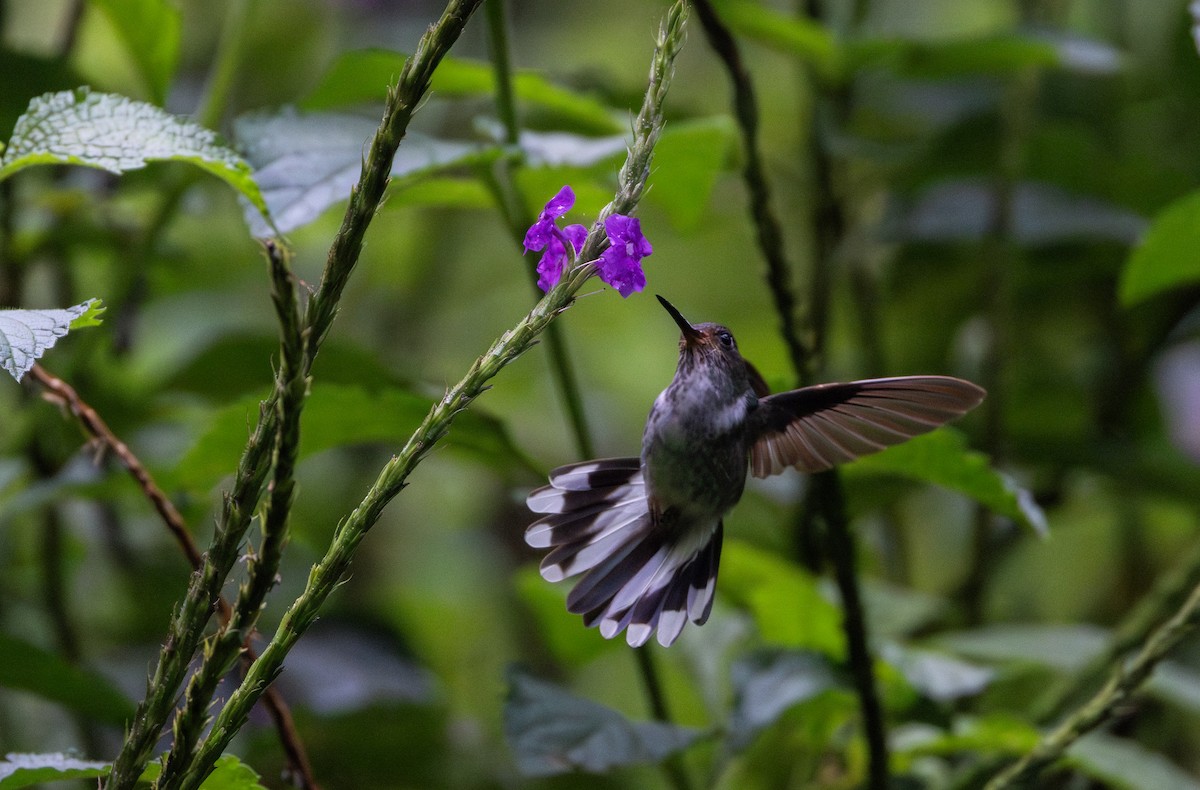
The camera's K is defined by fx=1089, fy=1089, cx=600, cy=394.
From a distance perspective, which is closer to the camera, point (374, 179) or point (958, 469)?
point (374, 179)

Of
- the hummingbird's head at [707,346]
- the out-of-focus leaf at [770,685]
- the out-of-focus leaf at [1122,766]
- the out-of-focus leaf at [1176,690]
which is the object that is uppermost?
the hummingbird's head at [707,346]

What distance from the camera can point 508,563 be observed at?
9.21 ft

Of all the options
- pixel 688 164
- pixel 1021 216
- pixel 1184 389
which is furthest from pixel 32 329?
pixel 1184 389

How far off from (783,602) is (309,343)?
98cm

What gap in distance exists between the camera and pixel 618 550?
87 cm

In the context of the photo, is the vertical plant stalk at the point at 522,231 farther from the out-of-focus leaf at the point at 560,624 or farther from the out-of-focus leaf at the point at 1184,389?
the out-of-focus leaf at the point at 1184,389

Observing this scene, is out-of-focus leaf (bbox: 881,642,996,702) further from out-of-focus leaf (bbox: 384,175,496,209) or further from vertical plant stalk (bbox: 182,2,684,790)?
vertical plant stalk (bbox: 182,2,684,790)

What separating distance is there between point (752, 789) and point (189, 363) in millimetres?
996

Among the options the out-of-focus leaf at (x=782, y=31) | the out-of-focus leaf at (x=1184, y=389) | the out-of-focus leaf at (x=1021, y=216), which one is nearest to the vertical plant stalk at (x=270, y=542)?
the out-of-focus leaf at (x=782, y=31)

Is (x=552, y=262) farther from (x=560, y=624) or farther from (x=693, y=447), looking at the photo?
(x=560, y=624)

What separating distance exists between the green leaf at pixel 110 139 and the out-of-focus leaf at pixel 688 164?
0.40m

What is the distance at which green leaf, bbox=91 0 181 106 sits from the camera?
1208 millimetres

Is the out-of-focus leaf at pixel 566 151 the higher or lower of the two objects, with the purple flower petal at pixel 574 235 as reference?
higher

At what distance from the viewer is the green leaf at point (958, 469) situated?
984mm
